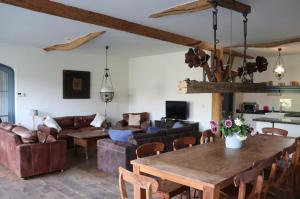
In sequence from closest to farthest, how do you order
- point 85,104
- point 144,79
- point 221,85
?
point 221,85, point 85,104, point 144,79

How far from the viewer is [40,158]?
465 centimetres

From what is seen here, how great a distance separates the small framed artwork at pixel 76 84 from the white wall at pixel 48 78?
0.12 m

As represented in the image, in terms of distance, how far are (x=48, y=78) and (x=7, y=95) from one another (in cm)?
113

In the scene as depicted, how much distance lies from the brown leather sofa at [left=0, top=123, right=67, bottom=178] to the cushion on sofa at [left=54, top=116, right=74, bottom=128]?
2378mm

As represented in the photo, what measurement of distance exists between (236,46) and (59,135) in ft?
16.3

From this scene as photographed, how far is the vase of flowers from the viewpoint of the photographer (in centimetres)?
330

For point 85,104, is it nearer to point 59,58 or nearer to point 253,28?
point 59,58

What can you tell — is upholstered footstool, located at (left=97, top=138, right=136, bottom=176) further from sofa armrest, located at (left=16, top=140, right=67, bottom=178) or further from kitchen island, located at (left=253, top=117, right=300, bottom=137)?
kitchen island, located at (left=253, top=117, right=300, bottom=137)

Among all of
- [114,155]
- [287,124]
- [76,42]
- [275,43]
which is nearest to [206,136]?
[114,155]

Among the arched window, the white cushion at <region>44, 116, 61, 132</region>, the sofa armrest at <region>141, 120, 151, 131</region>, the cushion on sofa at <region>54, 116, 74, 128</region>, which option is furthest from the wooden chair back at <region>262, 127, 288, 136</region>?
the arched window

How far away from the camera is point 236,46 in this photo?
6.75m

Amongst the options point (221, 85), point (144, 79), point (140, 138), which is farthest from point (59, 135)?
point (221, 85)

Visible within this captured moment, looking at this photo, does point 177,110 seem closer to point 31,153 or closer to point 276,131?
point 276,131

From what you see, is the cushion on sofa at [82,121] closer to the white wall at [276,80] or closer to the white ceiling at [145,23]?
the white ceiling at [145,23]
